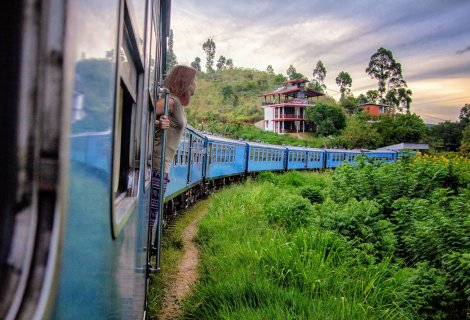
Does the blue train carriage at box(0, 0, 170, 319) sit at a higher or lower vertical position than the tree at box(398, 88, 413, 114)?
lower

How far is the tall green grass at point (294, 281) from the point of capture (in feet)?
10.5

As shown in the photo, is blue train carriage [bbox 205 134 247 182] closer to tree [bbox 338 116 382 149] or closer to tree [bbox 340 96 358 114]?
tree [bbox 338 116 382 149]

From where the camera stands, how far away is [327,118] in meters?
50.0

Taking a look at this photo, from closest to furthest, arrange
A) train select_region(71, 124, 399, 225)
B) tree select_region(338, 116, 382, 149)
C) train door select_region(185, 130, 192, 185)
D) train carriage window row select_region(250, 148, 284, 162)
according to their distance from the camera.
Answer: train select_region(71, 124, 399, 225)
train door select_region(185, 130, 192, 185)
train carriage window row select_region(250, 148, 284, 162)
tree select_region(338, 116, 382, 149)

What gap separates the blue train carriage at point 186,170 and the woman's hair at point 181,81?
2844 mm

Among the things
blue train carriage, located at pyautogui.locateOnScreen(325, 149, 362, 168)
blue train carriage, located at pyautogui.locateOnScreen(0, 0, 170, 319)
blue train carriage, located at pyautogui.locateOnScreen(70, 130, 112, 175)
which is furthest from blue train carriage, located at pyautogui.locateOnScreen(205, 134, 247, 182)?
blue train carriage, located at pyautogui.locateOnScreen(0, 0, 170, 319)

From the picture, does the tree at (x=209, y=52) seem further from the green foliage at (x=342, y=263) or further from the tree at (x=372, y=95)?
the green foliage at (x=342, y=263)

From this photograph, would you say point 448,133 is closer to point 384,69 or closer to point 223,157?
point 384,69

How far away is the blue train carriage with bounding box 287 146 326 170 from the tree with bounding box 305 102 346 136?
25.4m

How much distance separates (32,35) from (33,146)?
127mm

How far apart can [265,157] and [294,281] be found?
15419 millimetres

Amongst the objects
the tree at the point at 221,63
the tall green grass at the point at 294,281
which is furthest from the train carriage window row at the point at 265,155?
the tree at the point at 221,63

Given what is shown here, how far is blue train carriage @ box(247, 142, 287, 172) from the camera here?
17.5 meters

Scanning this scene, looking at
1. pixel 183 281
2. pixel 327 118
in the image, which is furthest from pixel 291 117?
pixel 183 281
